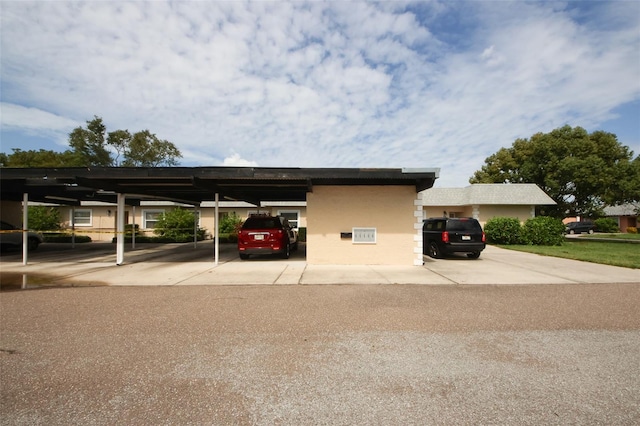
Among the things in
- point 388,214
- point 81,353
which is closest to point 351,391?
point 81,353

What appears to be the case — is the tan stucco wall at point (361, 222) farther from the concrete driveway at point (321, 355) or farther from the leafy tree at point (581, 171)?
the leafy tree at point (581, 171)

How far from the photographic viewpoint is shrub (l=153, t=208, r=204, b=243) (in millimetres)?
22297

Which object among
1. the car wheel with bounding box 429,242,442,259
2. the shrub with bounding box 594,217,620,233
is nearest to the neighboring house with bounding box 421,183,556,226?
the car wheel with bounding box 429,242,442,259

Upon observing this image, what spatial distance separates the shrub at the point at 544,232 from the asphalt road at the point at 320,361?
1557 centimetres

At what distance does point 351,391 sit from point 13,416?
2.99 meters

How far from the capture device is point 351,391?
10.2 ft

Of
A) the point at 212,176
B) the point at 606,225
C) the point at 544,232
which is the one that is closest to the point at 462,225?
the point at 212,176

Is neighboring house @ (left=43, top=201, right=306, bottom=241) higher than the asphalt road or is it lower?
higher

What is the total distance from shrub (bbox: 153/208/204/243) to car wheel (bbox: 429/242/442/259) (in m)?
16.4

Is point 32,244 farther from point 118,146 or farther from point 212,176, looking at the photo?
point 118,146

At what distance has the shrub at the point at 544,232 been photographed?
64.7ft

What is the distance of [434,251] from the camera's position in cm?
1410

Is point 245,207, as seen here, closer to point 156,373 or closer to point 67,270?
point 67,270

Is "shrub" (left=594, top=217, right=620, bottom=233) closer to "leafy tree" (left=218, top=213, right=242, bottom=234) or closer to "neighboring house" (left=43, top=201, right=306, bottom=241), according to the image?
"neighboring house" (left=43, top=201, right=306, bottom=241)
